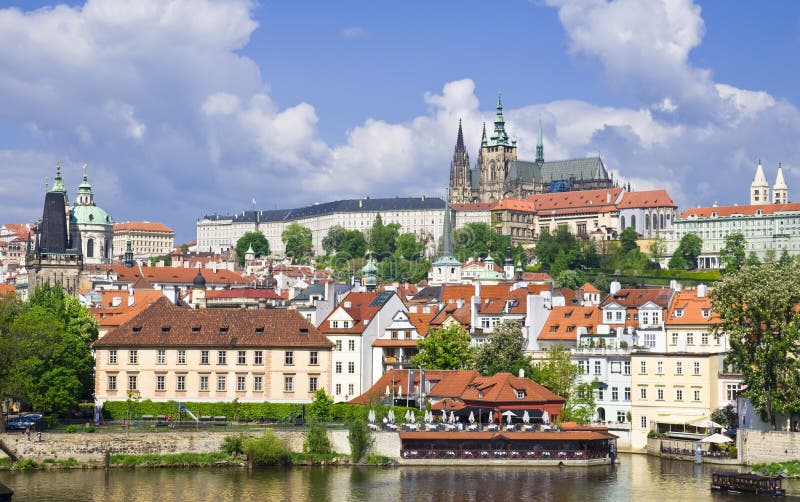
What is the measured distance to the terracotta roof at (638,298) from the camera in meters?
95.1

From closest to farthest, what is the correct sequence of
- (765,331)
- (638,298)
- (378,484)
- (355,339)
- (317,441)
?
(378,484) → (765,331) → (317,441) → (355,339) → (638,298)

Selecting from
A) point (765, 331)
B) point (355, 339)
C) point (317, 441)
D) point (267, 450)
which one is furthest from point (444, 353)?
point (765, 331)

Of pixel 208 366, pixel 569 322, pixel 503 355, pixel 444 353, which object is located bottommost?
pixel 208 366

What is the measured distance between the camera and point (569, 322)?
9169cm

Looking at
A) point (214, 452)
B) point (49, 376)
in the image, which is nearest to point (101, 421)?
point (49, 376)

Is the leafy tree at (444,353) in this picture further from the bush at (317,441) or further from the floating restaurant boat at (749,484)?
the floating restaurant boat at (749,484)

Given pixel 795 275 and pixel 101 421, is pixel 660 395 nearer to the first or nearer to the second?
pixel 795 275

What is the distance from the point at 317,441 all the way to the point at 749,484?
21974 millimetres

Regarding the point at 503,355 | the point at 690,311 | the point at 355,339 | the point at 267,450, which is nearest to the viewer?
the point at 267,450

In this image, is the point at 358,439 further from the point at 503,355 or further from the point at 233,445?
the point at 503,355

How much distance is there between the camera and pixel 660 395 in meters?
80.2

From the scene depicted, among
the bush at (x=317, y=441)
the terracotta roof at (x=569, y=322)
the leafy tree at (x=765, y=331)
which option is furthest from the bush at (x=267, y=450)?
the terracotta roof at (x=569, y=322)

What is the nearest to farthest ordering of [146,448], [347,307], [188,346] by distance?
1. [146,448]
2. [188,346]
3. [347,307]

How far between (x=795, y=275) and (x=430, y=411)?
68.4 feet
